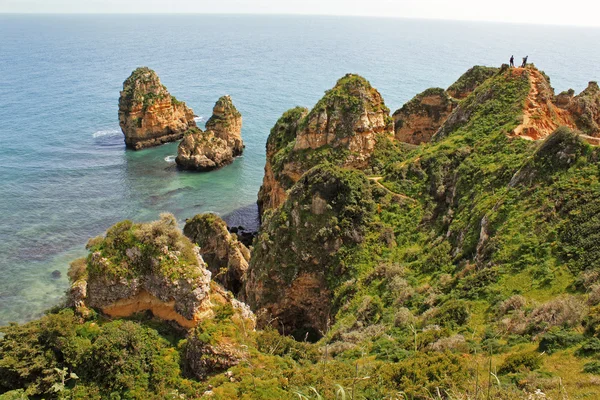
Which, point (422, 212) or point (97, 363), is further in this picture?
point (422, 212)

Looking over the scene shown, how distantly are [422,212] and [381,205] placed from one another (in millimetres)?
3695

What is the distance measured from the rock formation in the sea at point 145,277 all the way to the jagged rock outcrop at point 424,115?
48.1 metres

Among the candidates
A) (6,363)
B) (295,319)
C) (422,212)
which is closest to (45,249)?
(295,319)

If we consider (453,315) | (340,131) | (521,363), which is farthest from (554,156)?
(340,131)

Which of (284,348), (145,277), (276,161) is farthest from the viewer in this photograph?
(276,161)

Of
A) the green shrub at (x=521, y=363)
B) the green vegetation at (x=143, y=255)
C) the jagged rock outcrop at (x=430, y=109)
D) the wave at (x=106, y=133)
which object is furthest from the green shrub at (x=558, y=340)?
the wave at (x=106, y=133)

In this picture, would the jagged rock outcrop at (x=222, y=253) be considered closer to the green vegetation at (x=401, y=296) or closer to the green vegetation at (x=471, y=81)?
the green vegetation at (x=401, y=296)

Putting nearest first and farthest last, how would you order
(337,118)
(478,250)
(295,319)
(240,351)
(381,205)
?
(240,351)
(478,250)
(295,319)
(381,205)
(337,118)

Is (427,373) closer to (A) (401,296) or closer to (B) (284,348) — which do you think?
(B) (284,348)

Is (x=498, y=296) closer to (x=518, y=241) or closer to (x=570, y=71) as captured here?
(x=518, y=241)

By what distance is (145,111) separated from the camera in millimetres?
91688

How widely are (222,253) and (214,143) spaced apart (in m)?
41.8

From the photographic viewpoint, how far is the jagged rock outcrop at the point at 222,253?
45938 millimetres

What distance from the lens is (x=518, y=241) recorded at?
97.1 ft
